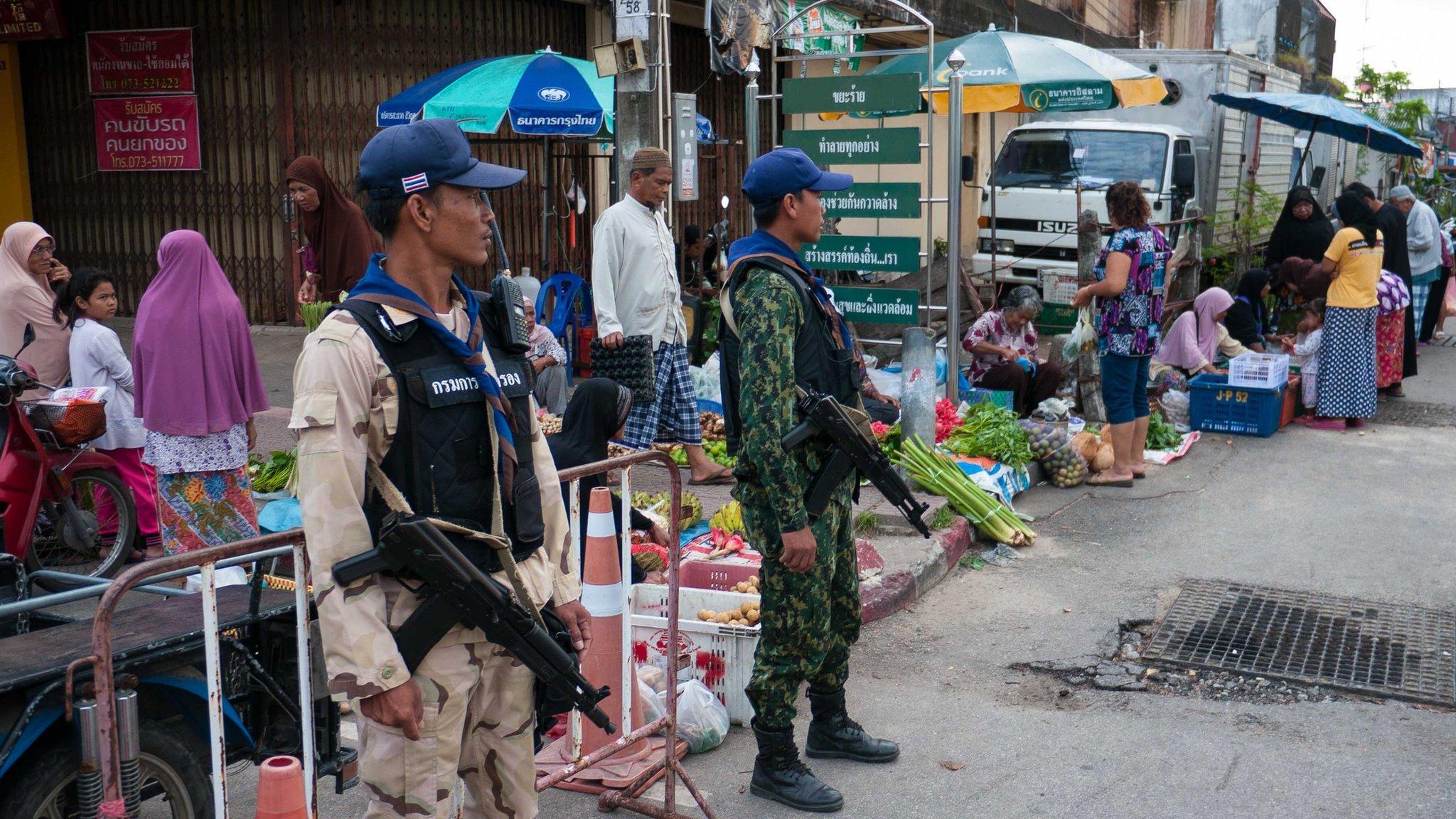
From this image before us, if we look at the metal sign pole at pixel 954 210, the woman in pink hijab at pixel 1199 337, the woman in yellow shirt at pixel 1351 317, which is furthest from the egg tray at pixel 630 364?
the woman in yellow shirt at pixel 1351 317

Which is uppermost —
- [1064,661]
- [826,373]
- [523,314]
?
[523,314]

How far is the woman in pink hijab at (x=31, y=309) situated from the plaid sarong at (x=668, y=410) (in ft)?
9.87

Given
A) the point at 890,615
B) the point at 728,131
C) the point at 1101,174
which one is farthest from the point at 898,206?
the point at 728,131

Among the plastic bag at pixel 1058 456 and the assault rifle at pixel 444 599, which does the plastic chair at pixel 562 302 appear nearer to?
the plastic bag at pixel 1058 456

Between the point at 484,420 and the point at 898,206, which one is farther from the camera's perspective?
the point at 898,206

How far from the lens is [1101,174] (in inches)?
551

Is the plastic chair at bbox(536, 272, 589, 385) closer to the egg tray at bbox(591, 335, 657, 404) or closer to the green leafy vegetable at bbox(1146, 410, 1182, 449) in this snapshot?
the egg tray at bbox(591, 335, 657, 404)

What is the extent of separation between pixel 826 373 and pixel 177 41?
391 inches

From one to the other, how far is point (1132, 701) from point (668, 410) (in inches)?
132

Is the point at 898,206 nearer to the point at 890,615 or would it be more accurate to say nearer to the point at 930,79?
the point at 930,79

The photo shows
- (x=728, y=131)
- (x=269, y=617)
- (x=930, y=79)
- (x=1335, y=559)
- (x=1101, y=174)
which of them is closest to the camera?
(x=269, y=617)

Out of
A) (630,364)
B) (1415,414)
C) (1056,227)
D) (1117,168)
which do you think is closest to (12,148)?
(630,364)

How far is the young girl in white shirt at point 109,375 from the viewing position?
6.17 meters

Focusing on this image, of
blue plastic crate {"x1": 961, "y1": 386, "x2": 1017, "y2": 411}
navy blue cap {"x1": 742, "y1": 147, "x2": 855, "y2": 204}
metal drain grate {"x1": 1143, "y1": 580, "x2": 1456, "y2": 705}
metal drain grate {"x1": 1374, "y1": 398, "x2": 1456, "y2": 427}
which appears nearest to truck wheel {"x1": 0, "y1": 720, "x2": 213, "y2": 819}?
navy blue cap {"x1": 742, "y1": 147, "x2": 855, "y2": 204}
